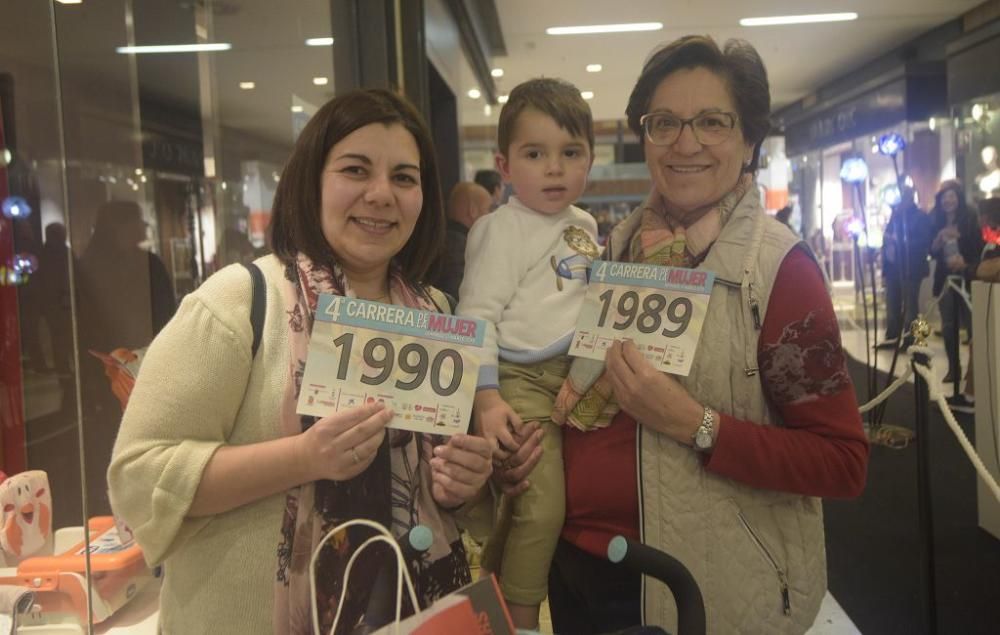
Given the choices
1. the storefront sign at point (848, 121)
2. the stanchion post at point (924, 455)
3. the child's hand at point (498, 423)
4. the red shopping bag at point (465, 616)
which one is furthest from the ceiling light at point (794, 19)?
the red shopping bag at point (465, 616)

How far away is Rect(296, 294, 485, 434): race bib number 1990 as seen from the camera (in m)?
1.07

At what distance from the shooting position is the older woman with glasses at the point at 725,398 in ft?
4.00

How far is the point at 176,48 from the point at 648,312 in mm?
1996

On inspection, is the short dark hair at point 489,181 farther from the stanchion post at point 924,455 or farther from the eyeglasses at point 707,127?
the eyeglasses at point 707,127

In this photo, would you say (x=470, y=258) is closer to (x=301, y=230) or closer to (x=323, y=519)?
(x=301, y=230)

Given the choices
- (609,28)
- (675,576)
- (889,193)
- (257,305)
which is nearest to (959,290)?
(889,193)

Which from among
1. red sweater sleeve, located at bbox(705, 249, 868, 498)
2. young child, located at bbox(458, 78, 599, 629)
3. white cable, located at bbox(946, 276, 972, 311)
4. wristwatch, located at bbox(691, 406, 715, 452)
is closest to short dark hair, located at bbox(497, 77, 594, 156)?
young child, located at bbox(458, 78, 599, 629)

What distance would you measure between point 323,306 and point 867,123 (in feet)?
34.2

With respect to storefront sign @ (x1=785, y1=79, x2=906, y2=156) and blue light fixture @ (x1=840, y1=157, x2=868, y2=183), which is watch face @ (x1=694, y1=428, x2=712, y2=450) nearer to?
blue light fixture @ (x1=840, y1=157, x2=868, y2=183)

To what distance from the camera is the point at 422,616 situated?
858 mm

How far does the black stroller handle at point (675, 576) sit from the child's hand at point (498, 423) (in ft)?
1.18

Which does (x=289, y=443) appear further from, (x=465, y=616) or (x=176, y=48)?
(x=176, y=48)

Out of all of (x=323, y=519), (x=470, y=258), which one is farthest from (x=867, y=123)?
(x=323, y=519)

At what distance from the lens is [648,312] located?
1252mm
